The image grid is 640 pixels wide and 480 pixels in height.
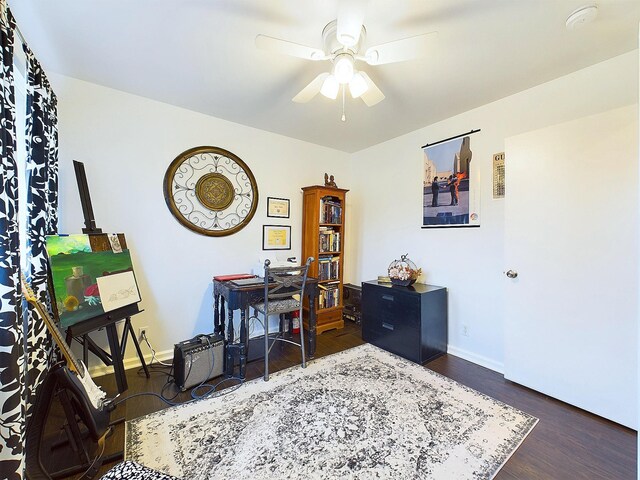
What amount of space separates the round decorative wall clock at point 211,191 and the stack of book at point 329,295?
1.29m

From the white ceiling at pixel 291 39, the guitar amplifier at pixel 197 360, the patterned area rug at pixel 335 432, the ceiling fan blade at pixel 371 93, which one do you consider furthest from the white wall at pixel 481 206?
the guitar amplifier at pixel 197 360

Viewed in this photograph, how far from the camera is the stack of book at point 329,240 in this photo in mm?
3432

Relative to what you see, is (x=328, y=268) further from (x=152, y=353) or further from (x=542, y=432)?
(x=542, y=432)

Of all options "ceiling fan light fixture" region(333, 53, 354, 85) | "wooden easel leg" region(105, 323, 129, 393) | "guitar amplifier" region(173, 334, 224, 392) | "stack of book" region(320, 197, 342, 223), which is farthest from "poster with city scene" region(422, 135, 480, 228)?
"wooden easel leg" region(105, 323, 129, 393)

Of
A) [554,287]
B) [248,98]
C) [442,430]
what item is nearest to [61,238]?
[248,98]

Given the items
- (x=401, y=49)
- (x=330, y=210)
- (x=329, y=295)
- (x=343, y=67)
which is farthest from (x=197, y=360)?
(x=401, y=49)

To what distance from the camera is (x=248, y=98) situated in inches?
96.4

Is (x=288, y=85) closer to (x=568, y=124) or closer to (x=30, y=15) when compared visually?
(x=30, y=15)

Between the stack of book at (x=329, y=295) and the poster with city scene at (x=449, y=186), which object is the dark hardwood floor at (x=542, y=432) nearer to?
the stack of book at (x=329, y=295)

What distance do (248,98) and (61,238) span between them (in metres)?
1.82

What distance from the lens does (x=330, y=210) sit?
3.49m

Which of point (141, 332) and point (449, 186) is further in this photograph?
point (449, 186)

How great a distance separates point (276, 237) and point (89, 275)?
5.93 ft

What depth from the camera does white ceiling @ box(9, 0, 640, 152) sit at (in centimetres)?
149
